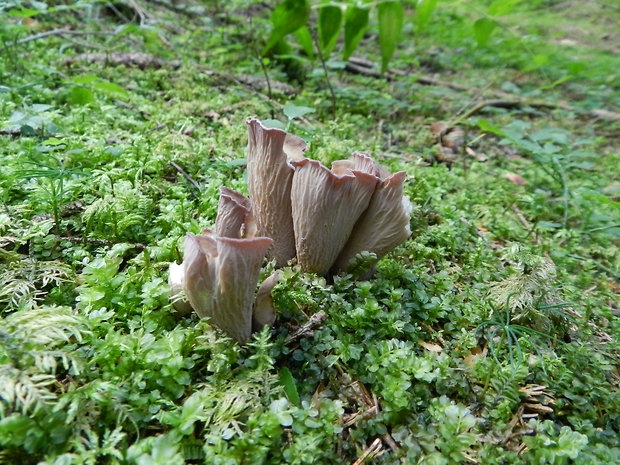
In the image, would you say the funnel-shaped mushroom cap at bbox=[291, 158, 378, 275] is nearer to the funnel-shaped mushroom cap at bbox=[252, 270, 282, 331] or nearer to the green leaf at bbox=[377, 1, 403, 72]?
the funnel-shaped mushroom cap at bbox=[252, 270, 282, 331]

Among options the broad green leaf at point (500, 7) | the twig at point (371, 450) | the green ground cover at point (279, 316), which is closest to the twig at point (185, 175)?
the green ground cover at point (279, 316)

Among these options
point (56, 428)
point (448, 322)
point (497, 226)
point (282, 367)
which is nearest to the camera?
point (56, 428)

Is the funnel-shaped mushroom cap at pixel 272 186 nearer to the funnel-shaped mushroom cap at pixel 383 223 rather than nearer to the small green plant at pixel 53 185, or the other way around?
the funnel-shaped mushroom cap at pixel 383 223

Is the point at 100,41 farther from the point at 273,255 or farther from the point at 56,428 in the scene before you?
the point at 56,428

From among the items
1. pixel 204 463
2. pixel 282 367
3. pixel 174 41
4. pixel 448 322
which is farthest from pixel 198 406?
pixel 174 41

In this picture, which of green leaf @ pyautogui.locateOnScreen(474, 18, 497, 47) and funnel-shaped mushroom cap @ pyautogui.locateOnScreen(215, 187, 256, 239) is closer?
funnel-shaped mushroom cap @ pyautogui.locateOnScreen(215, 187, 256, 239)

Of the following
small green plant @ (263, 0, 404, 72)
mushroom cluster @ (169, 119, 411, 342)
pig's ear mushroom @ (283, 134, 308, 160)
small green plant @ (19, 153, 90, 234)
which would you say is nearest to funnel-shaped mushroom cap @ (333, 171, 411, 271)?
mushroom cluster @ (169, 119, 411, 342)

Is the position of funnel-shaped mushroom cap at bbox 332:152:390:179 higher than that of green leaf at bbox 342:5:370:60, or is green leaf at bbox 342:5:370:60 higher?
green leaf at bbox 342:5:370:60
